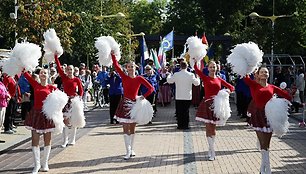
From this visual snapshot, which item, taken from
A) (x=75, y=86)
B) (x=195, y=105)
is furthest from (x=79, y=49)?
(x=75, y=86)

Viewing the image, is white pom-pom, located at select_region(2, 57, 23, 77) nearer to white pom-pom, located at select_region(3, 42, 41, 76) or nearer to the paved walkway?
white pom-pom, located at select_region(3, 42, 41, 76)

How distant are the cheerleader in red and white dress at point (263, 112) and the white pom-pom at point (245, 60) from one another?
5.6 inches

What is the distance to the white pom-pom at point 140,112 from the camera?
994 centimetres

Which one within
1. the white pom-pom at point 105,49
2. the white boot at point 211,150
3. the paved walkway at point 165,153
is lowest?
the paved walkway at point 165,153

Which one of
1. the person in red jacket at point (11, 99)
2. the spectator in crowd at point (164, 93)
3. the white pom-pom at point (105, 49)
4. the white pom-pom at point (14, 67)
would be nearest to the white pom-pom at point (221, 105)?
the white pom-pom at point (105, 49)

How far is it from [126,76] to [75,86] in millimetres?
1823

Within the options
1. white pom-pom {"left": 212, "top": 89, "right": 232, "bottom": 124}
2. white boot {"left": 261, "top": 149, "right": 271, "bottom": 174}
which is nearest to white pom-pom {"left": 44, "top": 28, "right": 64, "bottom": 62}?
white pom-pom {"left": 212, "top": 89, "right": 232, "bottom": 124}

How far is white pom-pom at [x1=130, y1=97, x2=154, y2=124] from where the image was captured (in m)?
9.94

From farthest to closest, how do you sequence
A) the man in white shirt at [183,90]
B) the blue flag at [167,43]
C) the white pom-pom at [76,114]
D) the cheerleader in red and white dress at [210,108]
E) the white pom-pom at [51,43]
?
1. the blue flag at [167,43]
2. the man in white shirt at [183,90]
3. the white pom-pom at [76,114]
4. the cheerleader in red and white dress at [210,108]
5. the white pom-pom at [51,43]

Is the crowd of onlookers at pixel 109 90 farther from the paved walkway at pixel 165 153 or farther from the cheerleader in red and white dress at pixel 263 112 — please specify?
the paved walkway at pixel 165 153

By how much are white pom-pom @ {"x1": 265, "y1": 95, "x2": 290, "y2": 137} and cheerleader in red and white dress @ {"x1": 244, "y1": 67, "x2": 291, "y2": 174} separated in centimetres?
9

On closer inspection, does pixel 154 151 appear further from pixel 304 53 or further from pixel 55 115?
pixel 304 53

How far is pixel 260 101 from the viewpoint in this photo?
26.9 ft

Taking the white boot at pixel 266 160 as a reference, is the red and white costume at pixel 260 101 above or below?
above
